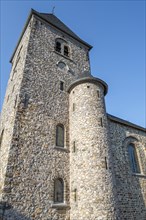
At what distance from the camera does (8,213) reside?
295 inches

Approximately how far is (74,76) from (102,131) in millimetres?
5988

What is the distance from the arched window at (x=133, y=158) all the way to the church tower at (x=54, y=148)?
11.1ft

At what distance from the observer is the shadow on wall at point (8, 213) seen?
7.38 metres

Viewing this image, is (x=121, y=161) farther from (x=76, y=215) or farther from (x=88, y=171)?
(x=76, y=215)

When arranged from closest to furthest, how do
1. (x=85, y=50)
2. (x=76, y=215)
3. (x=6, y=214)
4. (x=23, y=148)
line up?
(x=6, y=214), (x=76, y=215), (x=23, y=148), (x=85, y=50)

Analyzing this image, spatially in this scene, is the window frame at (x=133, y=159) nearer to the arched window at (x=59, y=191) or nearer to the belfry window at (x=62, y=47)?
the arched window at (x=59, y=191)

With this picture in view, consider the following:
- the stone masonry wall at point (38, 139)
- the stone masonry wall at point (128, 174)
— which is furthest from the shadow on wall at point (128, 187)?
the stone masonry wall at point (38, 139)

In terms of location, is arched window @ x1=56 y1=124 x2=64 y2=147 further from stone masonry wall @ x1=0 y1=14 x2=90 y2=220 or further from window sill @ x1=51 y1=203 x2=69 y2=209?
window sill @ x1=51 y1=203 x2=69 y2=209

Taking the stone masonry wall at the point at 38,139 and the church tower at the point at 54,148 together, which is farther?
the church tower at the point at 54,148

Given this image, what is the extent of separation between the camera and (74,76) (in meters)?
14.8

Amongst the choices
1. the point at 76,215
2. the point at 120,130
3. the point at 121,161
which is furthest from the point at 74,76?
the point at 76,215

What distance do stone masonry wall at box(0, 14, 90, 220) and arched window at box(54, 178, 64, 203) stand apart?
0.21 meters

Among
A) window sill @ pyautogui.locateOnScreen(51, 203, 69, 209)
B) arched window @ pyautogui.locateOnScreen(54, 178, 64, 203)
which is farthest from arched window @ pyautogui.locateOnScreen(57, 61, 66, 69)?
window sill @ pyautogui.locateOnScreen(51, 203, 69, 209)

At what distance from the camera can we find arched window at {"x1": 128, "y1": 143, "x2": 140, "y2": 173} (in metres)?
12.4
